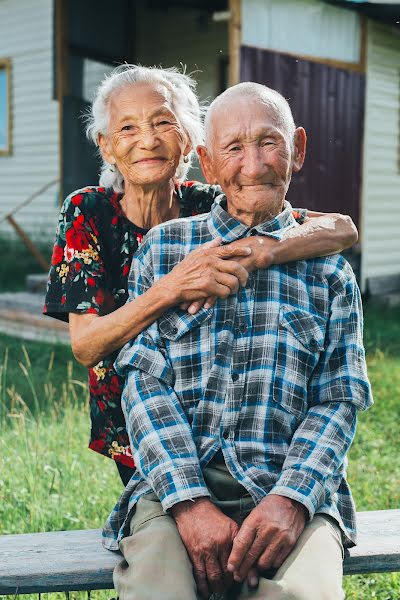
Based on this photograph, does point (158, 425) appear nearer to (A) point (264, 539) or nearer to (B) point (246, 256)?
(A) point (264, 539)

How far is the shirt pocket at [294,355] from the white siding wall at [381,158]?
7900mm

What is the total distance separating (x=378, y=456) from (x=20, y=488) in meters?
1.95

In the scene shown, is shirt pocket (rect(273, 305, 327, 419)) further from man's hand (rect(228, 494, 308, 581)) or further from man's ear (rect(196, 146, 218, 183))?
man's ear (rect(196, 146, 218, 183))

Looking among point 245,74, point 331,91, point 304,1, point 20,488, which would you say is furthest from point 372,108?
point 20,488

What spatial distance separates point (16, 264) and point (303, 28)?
5.40m

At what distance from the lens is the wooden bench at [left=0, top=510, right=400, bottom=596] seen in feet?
6.87

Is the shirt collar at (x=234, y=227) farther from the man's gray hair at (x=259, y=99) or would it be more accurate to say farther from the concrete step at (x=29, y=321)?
the concrete step at (x=29, y=321)

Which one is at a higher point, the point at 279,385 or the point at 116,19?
the point at 116,19

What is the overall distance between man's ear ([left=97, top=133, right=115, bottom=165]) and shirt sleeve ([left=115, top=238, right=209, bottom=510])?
2.42ft

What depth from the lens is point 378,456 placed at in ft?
14.0

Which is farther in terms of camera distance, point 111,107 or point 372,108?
point 372,108

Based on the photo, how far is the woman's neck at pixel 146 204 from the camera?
8.36 ft

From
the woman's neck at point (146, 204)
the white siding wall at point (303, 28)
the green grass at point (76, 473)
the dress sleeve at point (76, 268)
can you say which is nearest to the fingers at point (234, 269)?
the dress sleeve at point (76, 268)

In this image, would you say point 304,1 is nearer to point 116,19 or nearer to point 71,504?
point 116,19
